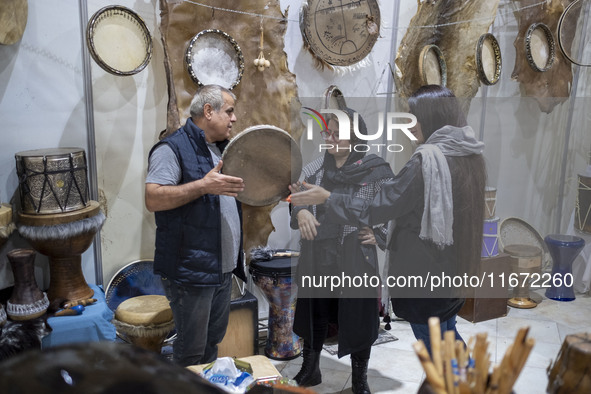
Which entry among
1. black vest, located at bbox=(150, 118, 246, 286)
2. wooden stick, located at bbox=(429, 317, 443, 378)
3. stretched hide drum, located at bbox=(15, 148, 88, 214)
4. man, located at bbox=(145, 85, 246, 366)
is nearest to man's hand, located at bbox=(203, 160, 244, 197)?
man, located at bbox=(145, 85, 246, 366)

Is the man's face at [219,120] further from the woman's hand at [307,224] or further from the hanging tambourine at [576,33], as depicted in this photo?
the hanging tambourine at [576,33]

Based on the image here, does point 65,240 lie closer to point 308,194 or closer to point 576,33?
point 308,194

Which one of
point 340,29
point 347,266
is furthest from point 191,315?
point 340,29

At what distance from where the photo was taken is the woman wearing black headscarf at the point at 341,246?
2.19 meters

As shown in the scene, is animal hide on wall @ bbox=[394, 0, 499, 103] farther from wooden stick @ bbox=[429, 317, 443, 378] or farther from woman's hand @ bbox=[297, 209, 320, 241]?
wooden stick @ bbox=[429, 317, 443, 378]

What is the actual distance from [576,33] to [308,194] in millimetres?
1922

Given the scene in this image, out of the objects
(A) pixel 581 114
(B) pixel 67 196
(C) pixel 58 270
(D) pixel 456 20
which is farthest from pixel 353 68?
(C) pixel 58 270

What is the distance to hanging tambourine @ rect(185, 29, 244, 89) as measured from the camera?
327 cm

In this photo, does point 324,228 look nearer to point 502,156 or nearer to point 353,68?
point 502,156

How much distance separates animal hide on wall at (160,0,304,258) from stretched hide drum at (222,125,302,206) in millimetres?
796

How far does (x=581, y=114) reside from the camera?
8.95 ft

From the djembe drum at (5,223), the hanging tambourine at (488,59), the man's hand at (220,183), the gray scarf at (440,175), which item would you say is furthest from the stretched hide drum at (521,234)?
the djembe drum at (5,223)

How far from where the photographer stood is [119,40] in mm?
3000

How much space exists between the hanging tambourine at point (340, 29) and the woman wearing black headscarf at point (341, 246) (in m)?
1.46
